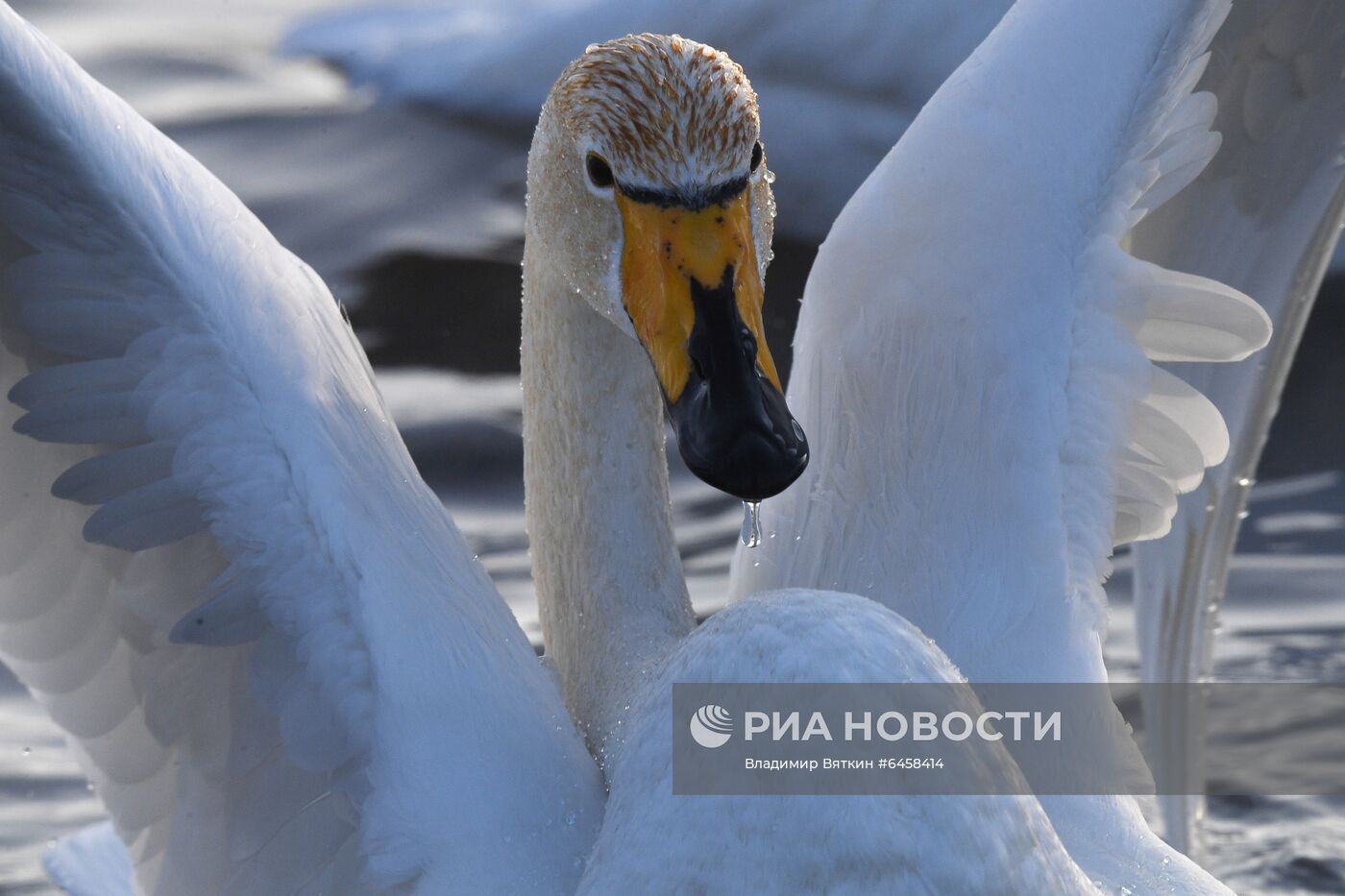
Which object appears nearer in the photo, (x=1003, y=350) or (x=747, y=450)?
(x=747, y=450)

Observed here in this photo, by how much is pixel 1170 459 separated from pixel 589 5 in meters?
5.25

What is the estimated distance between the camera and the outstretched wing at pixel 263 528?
2.36m

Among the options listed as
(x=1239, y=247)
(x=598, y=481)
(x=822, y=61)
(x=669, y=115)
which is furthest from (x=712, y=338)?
(x=822, y=61)

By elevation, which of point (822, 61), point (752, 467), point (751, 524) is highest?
point (752, 467)

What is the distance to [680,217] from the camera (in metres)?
2.46

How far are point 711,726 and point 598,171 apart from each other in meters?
0.78

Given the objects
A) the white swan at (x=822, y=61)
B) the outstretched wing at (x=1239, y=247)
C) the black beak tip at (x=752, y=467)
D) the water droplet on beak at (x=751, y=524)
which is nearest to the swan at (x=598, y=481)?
the black beak tip at (x=752, y=467)

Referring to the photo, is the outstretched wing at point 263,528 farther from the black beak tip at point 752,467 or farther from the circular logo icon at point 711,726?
the black beak tip at point 752,467

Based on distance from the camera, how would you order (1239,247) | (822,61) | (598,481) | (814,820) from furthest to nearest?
(822,61), (1239,247), (598,481), (814,820)

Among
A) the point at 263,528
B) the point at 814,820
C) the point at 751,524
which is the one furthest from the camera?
the point at 751,524

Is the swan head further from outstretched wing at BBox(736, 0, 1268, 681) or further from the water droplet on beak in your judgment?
outstretched wing at BBox(736, 0, 1268, 681)

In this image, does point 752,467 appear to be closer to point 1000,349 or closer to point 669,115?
point 669,115

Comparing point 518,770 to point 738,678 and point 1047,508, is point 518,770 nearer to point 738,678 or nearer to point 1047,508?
point 738,678

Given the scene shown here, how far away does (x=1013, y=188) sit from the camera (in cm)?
305
